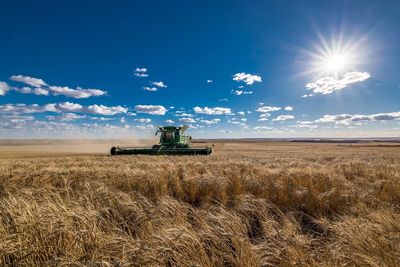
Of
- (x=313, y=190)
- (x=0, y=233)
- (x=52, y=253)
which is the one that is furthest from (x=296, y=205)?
(x=0, y=233)

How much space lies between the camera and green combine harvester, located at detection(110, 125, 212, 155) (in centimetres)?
3073

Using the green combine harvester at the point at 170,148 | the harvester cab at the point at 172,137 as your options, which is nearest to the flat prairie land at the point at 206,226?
the green combine harvester at the point at 170,148

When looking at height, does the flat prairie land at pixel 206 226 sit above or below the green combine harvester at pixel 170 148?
below

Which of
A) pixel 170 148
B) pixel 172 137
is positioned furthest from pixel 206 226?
pixel 172 137

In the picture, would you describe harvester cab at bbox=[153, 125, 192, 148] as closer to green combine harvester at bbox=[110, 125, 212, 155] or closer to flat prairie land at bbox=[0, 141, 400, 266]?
green combine harvester at bbox=[110, 125, 212, 155]

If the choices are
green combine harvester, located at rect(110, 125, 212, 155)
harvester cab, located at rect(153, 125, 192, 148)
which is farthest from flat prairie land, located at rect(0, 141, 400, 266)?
harvester cab, located at rect(153, 125, 192, 148)

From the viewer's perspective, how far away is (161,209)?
18.7ft

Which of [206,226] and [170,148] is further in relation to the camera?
[170,148]

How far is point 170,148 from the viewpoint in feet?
107

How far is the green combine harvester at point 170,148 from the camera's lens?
101 feet

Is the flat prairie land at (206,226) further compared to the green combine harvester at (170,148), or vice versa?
the green combine harvester at (170,148)

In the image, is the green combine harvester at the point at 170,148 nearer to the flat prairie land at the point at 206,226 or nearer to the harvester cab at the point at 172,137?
the harvester cab at the point at 172,137

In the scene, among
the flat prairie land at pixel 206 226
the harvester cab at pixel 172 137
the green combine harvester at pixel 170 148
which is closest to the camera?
the flat prairie land at pixel 206 226

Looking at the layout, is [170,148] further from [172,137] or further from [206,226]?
[206,226]
